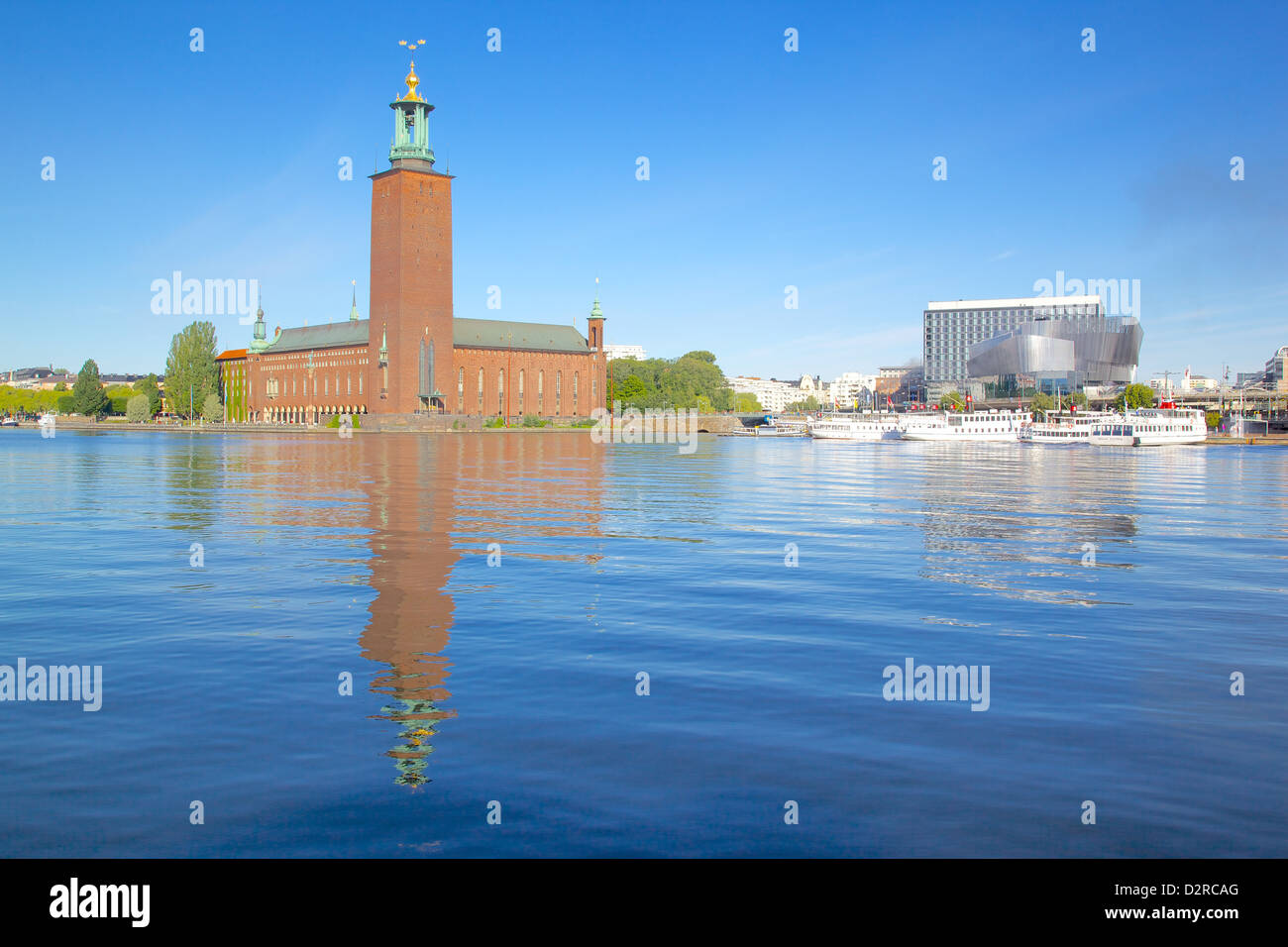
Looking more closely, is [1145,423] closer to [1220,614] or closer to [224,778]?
[1220,614]

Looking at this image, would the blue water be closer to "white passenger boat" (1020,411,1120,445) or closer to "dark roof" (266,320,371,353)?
"white passenger boat" (1020,411,1120,445)

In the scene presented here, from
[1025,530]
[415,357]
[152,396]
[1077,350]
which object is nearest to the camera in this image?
[1025,530]

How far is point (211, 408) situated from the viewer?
144m

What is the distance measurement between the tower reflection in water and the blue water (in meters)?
0.09

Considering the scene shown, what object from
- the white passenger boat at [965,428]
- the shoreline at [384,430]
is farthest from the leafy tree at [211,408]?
the white passenger boat at [965,428]

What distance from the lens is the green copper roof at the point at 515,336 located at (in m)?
152

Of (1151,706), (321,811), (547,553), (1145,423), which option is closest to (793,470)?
(547,553)

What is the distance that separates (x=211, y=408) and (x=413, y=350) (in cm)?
3857

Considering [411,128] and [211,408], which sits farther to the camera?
[211,408]

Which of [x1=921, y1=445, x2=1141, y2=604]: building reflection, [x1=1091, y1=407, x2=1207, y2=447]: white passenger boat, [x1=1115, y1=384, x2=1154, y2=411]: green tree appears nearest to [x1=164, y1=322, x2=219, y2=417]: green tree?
[x1=1091, y1=407, x2=1207, y2=447]: white passenger boat

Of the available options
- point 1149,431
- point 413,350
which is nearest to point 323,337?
point 413,350

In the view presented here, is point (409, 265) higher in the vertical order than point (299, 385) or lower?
higher

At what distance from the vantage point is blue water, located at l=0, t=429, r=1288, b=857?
5.54 m

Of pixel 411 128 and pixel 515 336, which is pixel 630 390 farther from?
pixel 411 128
